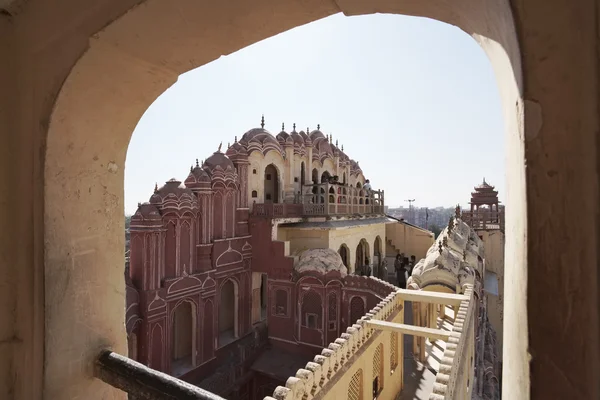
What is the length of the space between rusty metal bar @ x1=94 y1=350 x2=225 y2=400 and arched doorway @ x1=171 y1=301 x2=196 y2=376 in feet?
34.5

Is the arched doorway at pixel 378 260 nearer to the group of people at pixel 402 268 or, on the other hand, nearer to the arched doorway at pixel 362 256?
the group of people at pixel 402 268

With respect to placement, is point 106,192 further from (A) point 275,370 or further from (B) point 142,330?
(A) point 275,370

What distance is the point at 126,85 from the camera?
1.53 metres

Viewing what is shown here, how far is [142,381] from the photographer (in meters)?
1.33

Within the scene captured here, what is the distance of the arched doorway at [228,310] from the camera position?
511 inches

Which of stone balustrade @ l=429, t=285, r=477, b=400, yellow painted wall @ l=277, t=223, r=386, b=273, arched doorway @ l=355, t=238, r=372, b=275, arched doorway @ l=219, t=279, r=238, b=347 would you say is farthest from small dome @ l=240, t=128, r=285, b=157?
stone balustrade @ l=429, t=285, r=477, b=400

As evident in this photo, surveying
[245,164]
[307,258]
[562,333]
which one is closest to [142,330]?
[307,258]

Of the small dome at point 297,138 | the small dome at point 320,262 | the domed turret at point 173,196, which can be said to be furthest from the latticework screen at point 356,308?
the small dome at point 297,138

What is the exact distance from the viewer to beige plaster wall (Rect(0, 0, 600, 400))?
59 cm

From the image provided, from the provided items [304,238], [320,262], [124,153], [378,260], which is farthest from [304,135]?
[124,153]

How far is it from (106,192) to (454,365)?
5.52 metres

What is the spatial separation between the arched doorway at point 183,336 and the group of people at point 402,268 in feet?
38.2

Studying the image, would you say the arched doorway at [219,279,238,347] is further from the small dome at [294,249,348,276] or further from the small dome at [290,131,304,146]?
the small dome at [290,131,304,146]

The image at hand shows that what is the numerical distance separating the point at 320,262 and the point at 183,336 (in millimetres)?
5396
